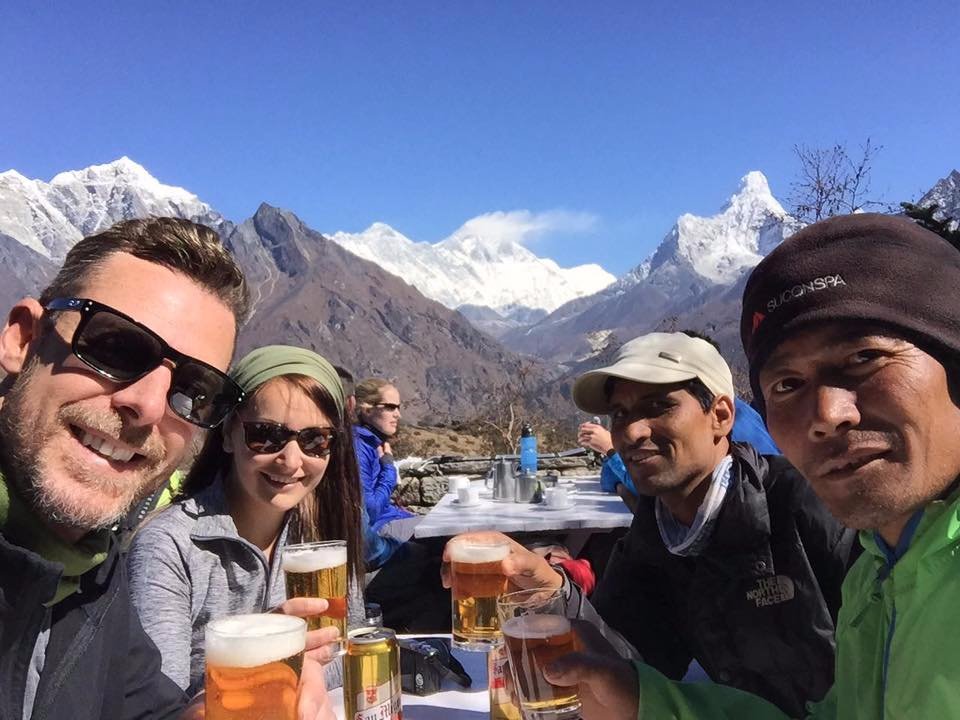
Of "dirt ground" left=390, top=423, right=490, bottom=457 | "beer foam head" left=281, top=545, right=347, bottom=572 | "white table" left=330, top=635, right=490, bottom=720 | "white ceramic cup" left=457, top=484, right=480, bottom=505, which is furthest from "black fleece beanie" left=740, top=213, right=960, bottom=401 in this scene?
"dirt ground" left=390, top=423, right=490, bottom=457

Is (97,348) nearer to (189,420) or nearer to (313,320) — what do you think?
(189,420)

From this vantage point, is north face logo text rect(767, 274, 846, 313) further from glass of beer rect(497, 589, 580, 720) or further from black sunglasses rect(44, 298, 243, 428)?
black sunglasses rect(44, 298, 243, 428)

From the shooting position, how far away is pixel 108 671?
1.85m

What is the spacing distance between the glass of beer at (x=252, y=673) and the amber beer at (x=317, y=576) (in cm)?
59

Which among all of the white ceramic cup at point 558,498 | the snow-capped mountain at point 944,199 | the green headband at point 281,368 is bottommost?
the white ceramic cup at point 558,498

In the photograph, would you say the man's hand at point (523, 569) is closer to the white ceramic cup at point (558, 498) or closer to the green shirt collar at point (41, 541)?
the green shirt collar at point (41, 541)

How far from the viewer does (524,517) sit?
5.39m

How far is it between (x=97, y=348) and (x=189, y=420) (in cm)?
32

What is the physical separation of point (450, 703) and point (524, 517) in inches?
136

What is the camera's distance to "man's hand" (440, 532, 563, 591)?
2193 millimetres

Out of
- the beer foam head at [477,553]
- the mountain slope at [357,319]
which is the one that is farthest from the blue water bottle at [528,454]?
the mountain slope at [357,319]

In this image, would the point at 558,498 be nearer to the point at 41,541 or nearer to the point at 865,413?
the point at 865,413

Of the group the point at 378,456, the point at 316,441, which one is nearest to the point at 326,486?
the point at 316,441

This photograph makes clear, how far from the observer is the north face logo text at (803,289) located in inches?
60.1
